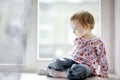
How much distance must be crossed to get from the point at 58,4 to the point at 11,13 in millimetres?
874

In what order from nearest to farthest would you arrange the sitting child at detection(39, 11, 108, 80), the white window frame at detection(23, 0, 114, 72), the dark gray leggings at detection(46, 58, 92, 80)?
the dark gray leggings at detection(46, 58, 92, 80) < the sitting child at detection(39, 11, 108, 80) < the white window frame at detection(23, 0, 114, 72)

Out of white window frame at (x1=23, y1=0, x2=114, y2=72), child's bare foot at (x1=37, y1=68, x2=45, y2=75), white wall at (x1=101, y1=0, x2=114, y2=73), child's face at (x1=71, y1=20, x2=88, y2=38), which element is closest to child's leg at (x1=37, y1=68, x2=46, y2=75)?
child's bare foot at (x1=37, y1=68, x2=45, y2=75)

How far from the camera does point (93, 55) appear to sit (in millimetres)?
1463

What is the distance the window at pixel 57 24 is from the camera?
1678 millimetres

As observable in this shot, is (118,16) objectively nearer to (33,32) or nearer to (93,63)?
(93,63)

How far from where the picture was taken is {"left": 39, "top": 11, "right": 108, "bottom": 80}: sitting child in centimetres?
144

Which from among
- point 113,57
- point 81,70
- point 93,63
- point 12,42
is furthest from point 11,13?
point 113,57

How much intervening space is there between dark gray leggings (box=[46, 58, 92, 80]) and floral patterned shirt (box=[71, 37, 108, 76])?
2.1 inches

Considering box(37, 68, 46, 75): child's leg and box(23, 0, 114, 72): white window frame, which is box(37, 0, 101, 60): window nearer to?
box(23, 0, 114, 72): white window frame

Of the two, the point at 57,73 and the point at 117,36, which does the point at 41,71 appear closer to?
the point at 57,73

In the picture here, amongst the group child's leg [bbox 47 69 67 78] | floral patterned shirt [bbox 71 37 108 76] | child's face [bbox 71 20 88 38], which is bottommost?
child's leg [bbox 47 69 67 78]

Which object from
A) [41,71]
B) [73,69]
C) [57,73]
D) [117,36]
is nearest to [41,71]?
[41,71]

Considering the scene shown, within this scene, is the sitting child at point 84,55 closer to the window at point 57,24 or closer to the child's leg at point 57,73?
the child's leg at point 57,73

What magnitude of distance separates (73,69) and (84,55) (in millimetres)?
143
